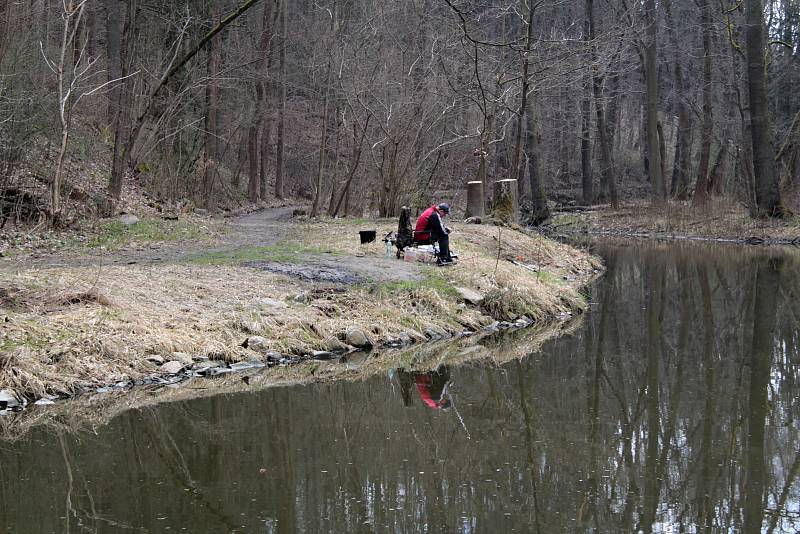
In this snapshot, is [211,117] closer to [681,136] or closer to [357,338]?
[357,338]

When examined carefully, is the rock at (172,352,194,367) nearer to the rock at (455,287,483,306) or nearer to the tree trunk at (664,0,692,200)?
the rock at (455,287,483,306)

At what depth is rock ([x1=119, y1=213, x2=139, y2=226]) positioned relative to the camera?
62.8ft

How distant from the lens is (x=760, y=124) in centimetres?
2806

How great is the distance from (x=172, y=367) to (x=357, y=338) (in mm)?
2815

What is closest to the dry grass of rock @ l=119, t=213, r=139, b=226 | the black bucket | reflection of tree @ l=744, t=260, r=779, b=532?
reflection of tree @ l=744, t=260, r=779, b=532

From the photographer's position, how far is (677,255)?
989 inches

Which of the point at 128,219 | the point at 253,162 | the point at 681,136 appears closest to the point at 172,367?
the point at 128,219

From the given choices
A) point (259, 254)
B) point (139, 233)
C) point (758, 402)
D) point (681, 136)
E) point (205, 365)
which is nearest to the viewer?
point (758, 402)

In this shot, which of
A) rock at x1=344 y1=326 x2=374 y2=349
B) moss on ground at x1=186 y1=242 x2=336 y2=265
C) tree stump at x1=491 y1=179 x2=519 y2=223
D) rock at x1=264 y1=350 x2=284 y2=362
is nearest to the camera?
rock at x1=264 y1=350 x2=284 y2=362

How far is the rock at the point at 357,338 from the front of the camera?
39.0 ft

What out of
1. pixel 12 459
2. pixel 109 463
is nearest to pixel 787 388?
pixel 109 463

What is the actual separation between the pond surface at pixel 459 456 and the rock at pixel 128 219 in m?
10.5

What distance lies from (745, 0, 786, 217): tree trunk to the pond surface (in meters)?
17.5

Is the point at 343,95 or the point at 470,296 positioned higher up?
the point at 343,95
